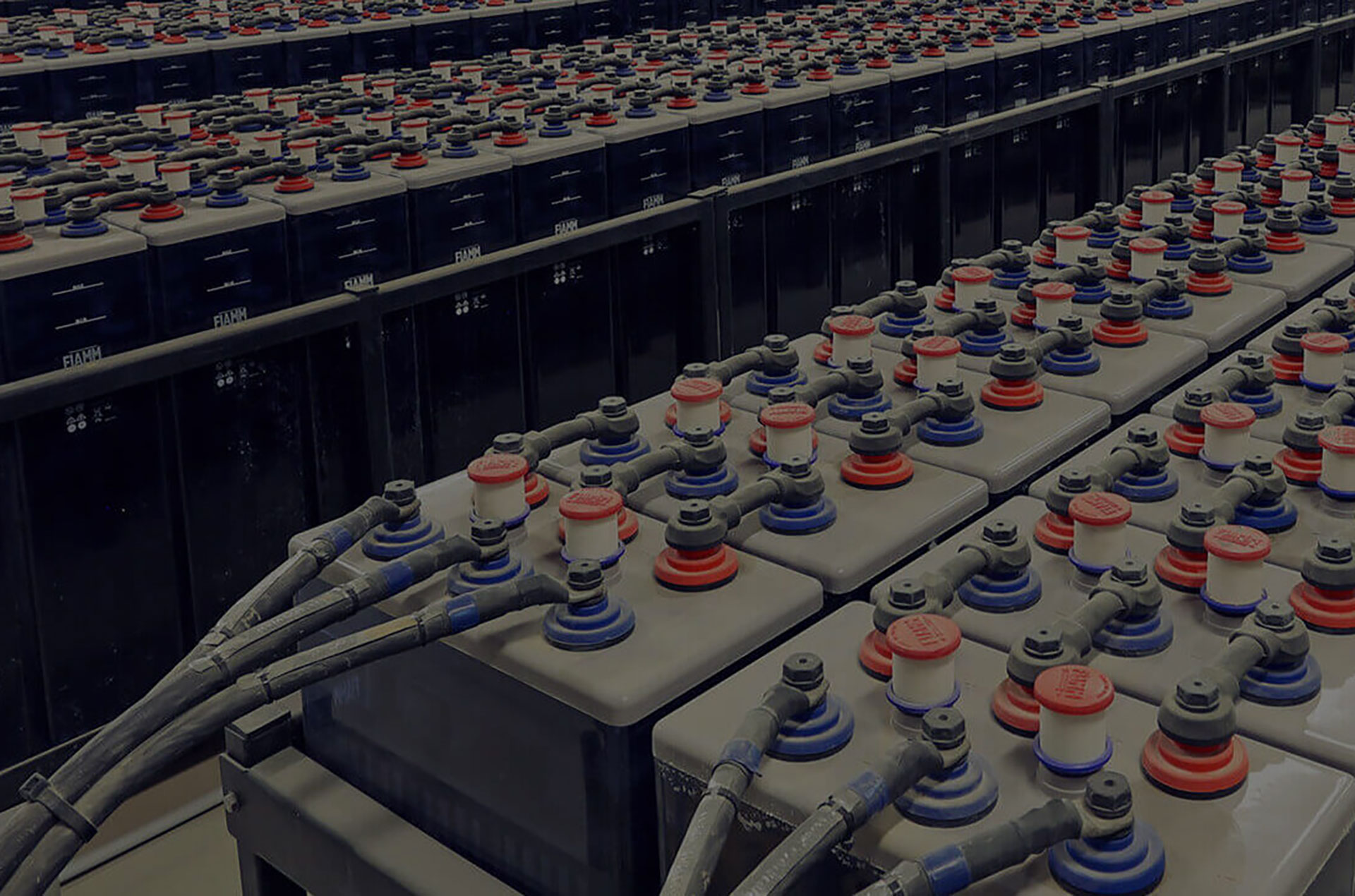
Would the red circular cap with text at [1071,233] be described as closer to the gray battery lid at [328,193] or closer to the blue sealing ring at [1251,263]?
the blue sealing ring at [1251,263]

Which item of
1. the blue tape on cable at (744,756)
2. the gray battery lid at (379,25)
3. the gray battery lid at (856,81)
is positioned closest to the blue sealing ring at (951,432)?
the blue tape on cable at (744,756)

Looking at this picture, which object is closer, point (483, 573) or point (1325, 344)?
point (483, 573)

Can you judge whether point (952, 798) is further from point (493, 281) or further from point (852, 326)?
point (493, 281)

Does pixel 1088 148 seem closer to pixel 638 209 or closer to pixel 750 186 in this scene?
pixel 750 186

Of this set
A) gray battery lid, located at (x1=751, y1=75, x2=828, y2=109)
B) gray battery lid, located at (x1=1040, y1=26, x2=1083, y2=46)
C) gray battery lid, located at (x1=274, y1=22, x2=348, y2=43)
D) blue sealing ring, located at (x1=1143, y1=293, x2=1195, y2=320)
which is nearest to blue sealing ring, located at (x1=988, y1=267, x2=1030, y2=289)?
blue sealing ring, located at (x1=1143, y1=293, x2=1195, y2=320)

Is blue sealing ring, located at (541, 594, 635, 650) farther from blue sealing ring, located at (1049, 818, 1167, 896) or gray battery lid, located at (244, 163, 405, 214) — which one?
gray battery lid, located at (244, 163, 405, 214)

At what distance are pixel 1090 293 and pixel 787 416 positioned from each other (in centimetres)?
76

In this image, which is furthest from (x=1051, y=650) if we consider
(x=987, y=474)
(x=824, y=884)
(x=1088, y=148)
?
(x=1088, y=148)

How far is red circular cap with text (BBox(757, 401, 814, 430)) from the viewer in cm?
155

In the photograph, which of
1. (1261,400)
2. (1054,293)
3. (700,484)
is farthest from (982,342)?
(700,484)

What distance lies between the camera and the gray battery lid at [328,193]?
296 centimetres

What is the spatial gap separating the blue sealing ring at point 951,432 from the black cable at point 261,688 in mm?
585

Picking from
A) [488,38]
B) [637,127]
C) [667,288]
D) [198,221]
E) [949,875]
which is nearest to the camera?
[949,875]

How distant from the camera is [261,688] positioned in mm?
1220
